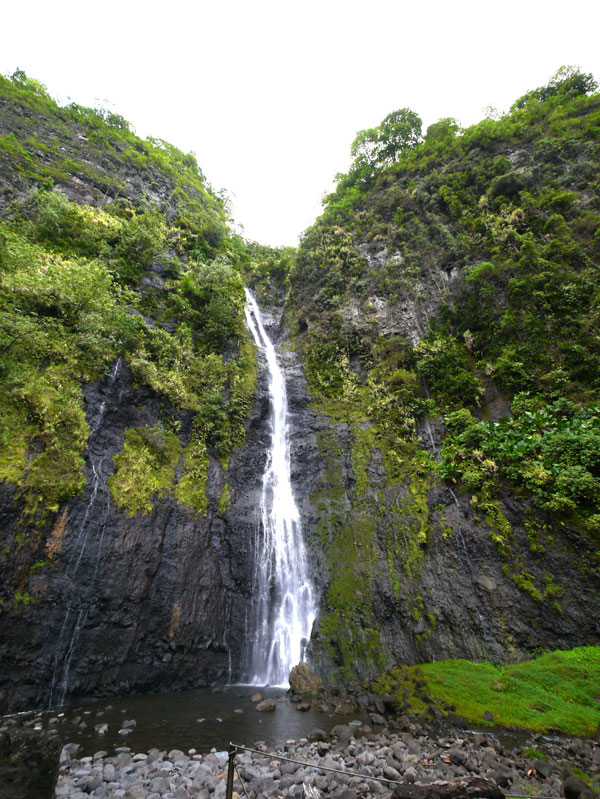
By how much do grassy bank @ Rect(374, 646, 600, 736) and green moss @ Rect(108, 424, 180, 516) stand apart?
9197 millimetres

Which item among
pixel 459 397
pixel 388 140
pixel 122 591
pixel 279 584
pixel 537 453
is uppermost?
pixel 388 140

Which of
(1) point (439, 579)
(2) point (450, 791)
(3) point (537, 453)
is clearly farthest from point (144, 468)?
(3) point (537, 453)

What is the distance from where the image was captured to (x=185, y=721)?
8680 mm

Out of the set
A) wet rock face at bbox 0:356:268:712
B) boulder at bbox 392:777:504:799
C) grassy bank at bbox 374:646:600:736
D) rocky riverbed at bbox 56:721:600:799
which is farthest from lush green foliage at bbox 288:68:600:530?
wet rock face at bbox 0:356:268:712

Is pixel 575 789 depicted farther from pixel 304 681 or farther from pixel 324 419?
pixel 324 419

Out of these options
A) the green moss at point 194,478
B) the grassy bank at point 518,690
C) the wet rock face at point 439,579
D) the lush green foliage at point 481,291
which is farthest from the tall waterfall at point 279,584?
the lush green foliage at point 481,291

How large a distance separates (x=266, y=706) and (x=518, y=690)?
639 centimetres

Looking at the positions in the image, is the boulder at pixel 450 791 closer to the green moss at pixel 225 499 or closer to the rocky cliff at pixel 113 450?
the rocky cliff at pixel 113 450

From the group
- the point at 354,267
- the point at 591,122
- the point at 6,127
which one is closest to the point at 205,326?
the point at 354,267

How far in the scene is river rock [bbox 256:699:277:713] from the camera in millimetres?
9474

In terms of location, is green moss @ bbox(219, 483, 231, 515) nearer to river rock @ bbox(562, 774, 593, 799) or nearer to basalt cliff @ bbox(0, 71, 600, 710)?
basalt cliff @ bbox(0, 71, 600, 710)

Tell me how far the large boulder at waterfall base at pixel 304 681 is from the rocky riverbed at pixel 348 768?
113 inches

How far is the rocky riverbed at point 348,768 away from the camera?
18.4ft

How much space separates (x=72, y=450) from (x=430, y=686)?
1235 cm
